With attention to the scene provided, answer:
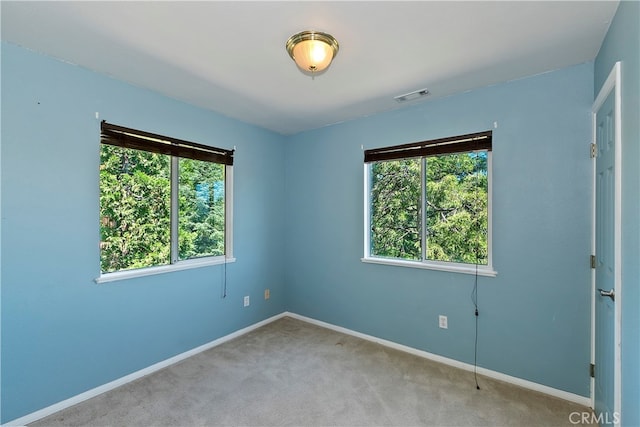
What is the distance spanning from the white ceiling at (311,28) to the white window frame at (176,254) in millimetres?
903

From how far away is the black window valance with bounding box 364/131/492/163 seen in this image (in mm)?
2537

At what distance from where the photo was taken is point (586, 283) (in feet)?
6.94

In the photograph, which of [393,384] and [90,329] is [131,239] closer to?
[90,329]

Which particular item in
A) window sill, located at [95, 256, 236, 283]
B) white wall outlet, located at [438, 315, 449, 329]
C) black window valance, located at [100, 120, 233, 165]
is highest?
black window valance, located at [100, 120, 233, 165]

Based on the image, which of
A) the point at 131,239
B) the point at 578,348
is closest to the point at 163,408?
the point at 131,239

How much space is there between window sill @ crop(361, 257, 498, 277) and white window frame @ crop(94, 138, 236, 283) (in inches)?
61.9

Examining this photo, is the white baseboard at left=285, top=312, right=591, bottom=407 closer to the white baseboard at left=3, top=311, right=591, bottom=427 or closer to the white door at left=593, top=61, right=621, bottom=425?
the white baseboard at left=3, top=311, right=591, bottom=427

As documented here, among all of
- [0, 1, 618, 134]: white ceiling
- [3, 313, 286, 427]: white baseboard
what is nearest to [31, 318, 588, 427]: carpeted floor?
[3, 313, 286, 427]: white baseboard

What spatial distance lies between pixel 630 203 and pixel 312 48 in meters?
1.84

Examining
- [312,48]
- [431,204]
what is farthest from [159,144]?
[431,204]

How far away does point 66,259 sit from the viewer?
6.90 ft

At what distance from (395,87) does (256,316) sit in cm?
299

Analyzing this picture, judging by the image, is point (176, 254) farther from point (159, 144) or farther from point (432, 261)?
point (432, 261)

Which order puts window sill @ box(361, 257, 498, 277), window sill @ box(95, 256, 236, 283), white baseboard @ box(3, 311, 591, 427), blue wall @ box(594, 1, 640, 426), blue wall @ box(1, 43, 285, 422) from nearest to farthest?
1. blue wall @ box(594, 1, 640, 426)
2. blue wall @ box(1, 43, 285, 422)
3. white baseboard @ box(3, 311, 591, 427)
4. window sill @ box(95, 256, 236, 283)
5. window sill @ box(361, 257, 498, 277)
